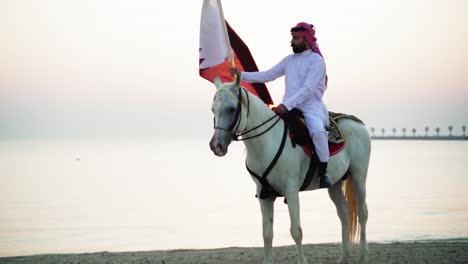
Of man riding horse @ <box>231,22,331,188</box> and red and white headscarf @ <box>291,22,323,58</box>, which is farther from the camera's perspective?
red and white headscarf @ <box>291,22,323,58</box>

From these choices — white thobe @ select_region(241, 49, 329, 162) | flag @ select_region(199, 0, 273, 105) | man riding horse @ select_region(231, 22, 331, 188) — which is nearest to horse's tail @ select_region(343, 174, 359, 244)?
man riding horse @ select_region(231, 22, 331, 188)

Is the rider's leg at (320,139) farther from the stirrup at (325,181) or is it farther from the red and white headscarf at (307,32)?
the red and white headscarf at (307,32)

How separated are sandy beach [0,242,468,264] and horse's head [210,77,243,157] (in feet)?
11.7

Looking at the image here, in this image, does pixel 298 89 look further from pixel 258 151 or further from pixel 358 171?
pixel 358 171

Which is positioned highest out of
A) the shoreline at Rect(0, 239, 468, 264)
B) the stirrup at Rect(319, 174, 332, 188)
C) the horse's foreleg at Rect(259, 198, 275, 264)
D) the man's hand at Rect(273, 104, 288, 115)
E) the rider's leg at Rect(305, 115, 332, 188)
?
the man's hand at Rect(273, 104, 288, 115)

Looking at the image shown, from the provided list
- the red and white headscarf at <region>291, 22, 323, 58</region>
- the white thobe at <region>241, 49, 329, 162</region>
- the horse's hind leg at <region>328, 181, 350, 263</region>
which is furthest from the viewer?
the horse's hind leg at <region>328, 181, 350, 263</region>

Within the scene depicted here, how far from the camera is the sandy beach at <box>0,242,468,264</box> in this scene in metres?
10.9

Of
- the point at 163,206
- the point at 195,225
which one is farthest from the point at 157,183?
the point at 195,225

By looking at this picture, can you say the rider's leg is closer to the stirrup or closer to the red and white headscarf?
the stirrup

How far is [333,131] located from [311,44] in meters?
1.26

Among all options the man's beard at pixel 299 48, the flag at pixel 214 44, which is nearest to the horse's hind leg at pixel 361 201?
the man's beard at pixel 299 48

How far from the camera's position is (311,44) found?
30.2ft

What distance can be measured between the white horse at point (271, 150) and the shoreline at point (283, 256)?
1.07 meters

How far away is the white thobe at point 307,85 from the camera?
887 centimetres
